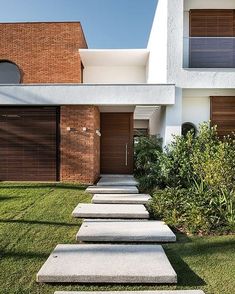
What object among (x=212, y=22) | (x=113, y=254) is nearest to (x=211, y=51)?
(x=212, y=22)

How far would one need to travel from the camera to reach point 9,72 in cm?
1583

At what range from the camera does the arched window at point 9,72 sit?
15719 mm

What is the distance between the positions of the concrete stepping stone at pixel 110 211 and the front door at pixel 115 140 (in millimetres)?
6306

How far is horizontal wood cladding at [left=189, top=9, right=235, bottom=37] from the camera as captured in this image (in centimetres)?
1130

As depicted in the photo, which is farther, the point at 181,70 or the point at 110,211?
the point at 181,70

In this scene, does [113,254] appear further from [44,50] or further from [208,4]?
[44,50]

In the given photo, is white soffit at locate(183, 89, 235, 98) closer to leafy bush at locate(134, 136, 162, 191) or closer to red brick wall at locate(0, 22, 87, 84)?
leafy bush at locate(134, 136, 162, 191)

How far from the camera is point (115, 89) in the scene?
10.1m

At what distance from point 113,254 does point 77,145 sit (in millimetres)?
6307

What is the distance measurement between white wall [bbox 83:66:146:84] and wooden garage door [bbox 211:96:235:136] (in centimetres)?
643

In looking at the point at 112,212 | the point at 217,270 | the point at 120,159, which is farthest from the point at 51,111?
the point at 217,270

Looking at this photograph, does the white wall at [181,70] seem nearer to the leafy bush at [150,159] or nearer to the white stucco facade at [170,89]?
the white stucco facade at [170,89]

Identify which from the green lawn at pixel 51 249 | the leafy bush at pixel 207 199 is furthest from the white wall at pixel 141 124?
the green lawn at pixel 51 249

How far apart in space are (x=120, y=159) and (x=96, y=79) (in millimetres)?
5544
